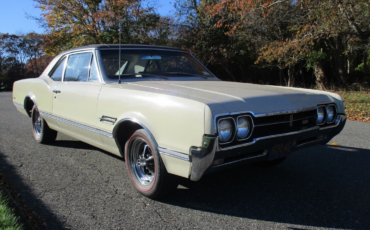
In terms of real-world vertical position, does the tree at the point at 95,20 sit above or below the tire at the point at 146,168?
above

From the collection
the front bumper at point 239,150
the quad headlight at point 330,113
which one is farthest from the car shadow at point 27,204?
the quad headlight at point 330,113

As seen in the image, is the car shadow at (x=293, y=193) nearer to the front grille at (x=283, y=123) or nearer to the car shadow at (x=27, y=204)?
the front grille at (x=283, y=123)

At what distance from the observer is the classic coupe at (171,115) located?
8.60 ft

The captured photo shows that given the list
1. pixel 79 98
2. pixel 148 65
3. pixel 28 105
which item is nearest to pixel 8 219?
pixel 79 98

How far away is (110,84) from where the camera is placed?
3.73m

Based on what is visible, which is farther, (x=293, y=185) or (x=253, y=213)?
(x=293, y=185)

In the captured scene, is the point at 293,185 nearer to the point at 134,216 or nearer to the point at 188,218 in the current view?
the point at 188,218

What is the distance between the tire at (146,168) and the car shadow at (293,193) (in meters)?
0.20

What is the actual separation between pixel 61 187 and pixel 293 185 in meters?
2.49

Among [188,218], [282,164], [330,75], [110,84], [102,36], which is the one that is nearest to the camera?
[188,218]

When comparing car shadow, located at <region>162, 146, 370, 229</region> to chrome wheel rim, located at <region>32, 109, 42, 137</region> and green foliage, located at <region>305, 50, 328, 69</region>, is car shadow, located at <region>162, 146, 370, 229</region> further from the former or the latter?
green foliage, located at <region>305, 50, 328, 69</region>

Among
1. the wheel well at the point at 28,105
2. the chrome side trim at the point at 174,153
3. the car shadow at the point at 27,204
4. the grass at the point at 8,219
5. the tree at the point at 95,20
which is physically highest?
the tree at the point at 95,20

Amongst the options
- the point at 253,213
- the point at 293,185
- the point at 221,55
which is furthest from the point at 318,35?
the point at 253,213

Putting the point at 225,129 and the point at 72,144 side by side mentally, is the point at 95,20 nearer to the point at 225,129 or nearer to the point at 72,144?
the point at 72,144
